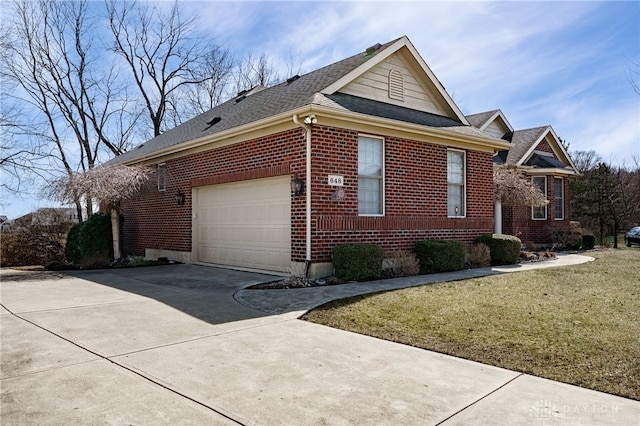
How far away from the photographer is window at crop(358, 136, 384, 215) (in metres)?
10.7

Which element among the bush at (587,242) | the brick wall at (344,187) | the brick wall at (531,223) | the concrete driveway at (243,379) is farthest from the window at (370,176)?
the bush at (587,242)

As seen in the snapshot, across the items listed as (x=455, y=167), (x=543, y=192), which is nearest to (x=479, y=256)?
(x=455, y=167)

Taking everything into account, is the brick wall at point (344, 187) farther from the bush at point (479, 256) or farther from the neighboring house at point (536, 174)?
the neighboring house at point (536, 174)

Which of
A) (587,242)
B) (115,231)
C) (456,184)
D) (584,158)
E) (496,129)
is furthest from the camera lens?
(584,158)

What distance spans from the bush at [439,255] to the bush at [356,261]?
191 centimetres

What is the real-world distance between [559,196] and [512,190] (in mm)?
5907

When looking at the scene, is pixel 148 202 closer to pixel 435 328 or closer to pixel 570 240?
pixel 435 328

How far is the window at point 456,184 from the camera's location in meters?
12.7

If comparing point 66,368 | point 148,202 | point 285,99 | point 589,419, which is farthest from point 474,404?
point 148,202

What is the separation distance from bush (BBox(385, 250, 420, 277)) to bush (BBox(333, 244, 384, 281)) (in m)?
0.83

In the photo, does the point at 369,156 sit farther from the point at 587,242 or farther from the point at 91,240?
the point at 587,242

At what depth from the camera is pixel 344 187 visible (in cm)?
1022

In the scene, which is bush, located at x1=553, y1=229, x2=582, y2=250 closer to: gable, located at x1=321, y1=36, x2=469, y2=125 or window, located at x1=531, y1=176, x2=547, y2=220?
window, located at x1=531, y1=176, x2=547, y2=220

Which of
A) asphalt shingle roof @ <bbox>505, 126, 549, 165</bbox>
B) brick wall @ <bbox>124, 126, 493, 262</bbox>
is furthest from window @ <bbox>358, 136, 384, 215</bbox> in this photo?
asphalt shingle roof @ <bbox>505, 126, 549, 165</bbox>
